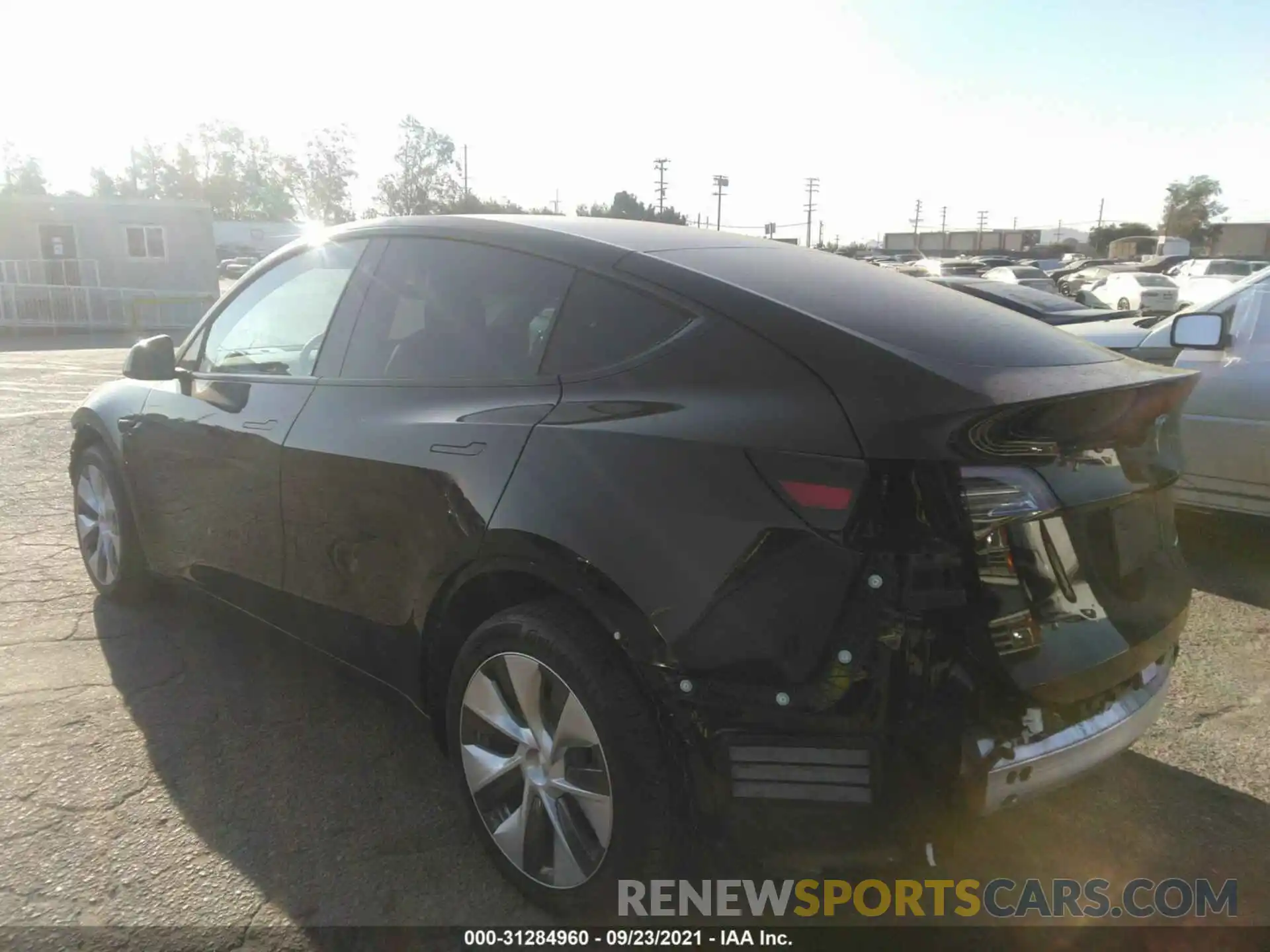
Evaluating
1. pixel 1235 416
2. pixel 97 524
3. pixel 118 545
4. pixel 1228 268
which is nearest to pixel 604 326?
pixel 118 545

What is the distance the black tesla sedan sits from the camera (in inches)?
72.0

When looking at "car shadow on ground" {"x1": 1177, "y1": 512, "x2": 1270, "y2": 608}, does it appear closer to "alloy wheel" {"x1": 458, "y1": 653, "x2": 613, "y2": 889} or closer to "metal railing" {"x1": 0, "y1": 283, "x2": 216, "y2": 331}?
"alloy wheel" {"x1": 458, "y1": 653, "x2": 613, "y2": 889}

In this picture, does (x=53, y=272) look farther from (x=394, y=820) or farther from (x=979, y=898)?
(x=979, y=898)

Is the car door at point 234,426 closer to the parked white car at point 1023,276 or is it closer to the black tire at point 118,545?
the black tire at point 118,545

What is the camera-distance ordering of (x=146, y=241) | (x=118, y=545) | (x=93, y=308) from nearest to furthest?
(x=118, y=545) < (x=93, y=308) < (x=146, y=241)

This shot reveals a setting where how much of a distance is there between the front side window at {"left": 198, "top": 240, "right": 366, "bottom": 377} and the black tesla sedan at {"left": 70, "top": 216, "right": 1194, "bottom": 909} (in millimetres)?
164

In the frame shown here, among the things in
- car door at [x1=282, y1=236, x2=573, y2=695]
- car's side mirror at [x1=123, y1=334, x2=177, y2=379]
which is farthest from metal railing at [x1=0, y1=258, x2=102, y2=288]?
car door at [x1=282, y1=236, x2=573, y2=695]

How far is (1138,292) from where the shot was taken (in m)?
28.5

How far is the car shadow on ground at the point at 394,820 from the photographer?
241 centimetres

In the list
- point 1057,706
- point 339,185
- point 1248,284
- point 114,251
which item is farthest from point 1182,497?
point 339,185

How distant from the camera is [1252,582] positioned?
474cm

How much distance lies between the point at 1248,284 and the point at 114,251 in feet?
90.3

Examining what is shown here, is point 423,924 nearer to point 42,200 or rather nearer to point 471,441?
point 471,441

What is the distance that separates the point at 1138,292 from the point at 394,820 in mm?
30842
